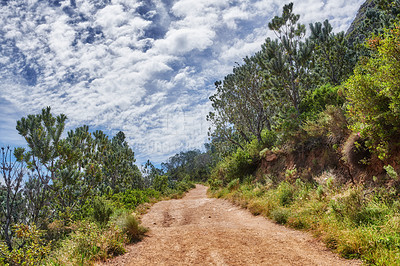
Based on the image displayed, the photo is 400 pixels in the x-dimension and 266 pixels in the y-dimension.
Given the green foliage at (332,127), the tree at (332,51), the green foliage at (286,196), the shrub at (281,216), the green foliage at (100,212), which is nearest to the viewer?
the shrub at (281,216)

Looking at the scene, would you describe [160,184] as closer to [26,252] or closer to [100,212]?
[100,212]

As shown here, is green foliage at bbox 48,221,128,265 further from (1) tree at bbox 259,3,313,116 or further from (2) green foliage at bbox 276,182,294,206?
(1) tree at bbox 259,3,313,116

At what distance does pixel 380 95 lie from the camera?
19.5 feet

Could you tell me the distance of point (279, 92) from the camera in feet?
47.8

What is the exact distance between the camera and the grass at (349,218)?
13.4ft

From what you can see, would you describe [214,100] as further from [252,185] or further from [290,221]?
[290,221]

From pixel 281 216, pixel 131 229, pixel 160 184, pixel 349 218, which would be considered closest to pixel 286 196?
pixel 281 216

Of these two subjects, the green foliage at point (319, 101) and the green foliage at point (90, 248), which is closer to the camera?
the green foliage at point (90, 248)

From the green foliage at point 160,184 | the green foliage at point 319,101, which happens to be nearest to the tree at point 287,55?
the green foliage at point 319,101

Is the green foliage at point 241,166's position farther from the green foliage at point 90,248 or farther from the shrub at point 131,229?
the green foliage at point 90,248

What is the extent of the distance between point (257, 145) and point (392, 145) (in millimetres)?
10925

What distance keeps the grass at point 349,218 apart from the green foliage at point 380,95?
1.50 m

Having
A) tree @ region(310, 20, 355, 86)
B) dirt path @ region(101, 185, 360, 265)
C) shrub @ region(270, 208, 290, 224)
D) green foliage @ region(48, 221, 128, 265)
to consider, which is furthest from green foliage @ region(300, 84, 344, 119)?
green foliage @ region(48, 221, 128, 265)

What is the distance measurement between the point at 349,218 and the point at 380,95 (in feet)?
11.1
